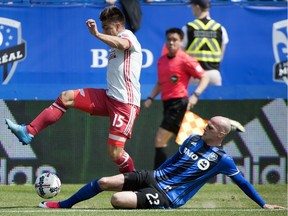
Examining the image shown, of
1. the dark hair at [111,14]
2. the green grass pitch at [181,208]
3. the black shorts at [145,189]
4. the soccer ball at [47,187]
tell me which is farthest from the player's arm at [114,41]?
the green grass pitch at [181,208]

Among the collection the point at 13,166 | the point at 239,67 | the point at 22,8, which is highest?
the point at 22,8

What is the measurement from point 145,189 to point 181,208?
62cm

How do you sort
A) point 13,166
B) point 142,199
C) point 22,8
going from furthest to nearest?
point 22,8, point 13,166, point 142,199

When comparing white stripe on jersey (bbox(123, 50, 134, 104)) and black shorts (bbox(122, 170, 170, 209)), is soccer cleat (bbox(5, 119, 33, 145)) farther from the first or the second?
white stripe on jersey (bbox(123, 50, 134, 104))

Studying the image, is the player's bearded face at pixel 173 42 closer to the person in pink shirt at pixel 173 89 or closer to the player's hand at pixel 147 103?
the person in pink shirt at pixel 173 89

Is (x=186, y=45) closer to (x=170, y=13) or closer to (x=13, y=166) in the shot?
(x=170, y=13)

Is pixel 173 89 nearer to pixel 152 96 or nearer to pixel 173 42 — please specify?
pixel 152 96

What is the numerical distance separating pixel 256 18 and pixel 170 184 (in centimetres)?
626

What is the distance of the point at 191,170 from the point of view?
1012 centimetres

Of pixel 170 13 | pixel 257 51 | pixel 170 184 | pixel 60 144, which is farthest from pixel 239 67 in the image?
pixel 170 184

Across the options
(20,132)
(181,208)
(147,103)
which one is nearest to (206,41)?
(147,103)

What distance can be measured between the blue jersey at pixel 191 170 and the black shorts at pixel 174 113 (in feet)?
10.6

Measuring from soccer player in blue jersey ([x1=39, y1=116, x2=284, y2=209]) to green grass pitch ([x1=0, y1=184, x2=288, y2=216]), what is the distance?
6.8 inches

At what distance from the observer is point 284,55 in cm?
1569
